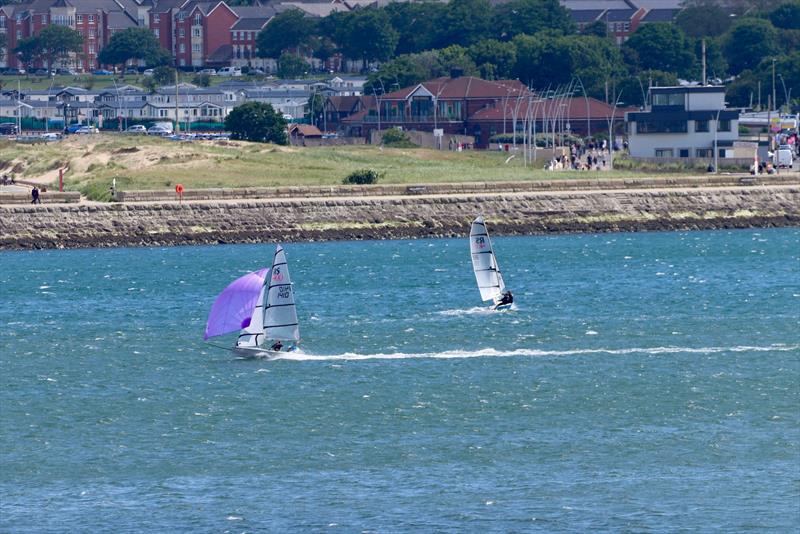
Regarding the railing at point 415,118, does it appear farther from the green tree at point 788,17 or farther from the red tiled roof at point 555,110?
the green tree at point 788,17

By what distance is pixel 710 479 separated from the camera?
3028 cm

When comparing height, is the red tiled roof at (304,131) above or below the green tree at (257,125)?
below

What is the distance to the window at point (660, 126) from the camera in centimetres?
10456

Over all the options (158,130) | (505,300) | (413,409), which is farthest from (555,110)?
(413,409)

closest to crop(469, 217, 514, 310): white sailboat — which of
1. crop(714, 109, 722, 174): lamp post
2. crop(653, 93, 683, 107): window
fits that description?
crop(714, 109, 722, 174): lamp post

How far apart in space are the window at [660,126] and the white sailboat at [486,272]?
176ft

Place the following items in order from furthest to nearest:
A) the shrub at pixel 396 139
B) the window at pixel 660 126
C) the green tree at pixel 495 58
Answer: the green tree at pixel 495 58
the shrub at pixel 396 139
the window at pixel 660 126

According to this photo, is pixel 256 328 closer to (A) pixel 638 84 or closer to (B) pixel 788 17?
(A) pixel 638 84

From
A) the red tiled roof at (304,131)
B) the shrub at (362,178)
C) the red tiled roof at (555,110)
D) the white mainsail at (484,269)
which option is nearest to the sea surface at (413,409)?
the white mainsail at (484,269)

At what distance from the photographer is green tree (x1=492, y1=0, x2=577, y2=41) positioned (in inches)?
7421

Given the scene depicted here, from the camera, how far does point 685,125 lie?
10444 cm

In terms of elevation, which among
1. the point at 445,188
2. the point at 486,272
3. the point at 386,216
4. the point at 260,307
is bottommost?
the point at 386,216

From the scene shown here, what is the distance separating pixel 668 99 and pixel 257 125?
28.1 meters

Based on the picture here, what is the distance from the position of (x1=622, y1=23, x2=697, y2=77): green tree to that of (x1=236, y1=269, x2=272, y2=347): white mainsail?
132660 millimetres
